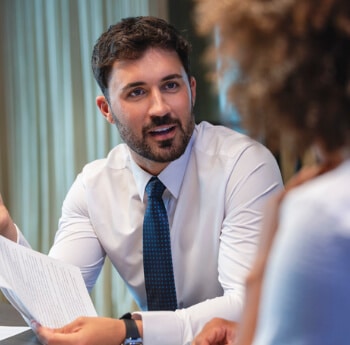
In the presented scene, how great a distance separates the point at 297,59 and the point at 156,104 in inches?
50.3

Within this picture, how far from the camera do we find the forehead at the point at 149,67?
1.77 metres

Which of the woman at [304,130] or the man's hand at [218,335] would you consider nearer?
the woman at [304,130]

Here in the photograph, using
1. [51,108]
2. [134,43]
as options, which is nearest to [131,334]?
[134,43]

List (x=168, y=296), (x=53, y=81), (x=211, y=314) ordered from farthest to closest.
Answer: (x=53, y=81), (x=168, y=296), (x=211, y=314)

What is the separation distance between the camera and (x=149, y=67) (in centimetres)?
178

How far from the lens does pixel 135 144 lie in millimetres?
1830

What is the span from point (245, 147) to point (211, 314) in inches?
21.9

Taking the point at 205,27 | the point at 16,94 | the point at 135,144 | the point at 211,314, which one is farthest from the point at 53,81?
the point at 205,27

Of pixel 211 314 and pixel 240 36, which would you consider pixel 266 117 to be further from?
pixel 211 314

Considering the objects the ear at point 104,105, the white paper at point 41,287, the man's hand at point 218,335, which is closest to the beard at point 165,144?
the ear at point 104,105

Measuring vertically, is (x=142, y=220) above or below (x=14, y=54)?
below

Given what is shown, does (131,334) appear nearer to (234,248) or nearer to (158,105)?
(234,248)

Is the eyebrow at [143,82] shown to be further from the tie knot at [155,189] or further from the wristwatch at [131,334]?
the wristwatch at [131,334]

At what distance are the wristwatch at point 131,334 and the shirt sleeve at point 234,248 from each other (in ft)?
0.05
